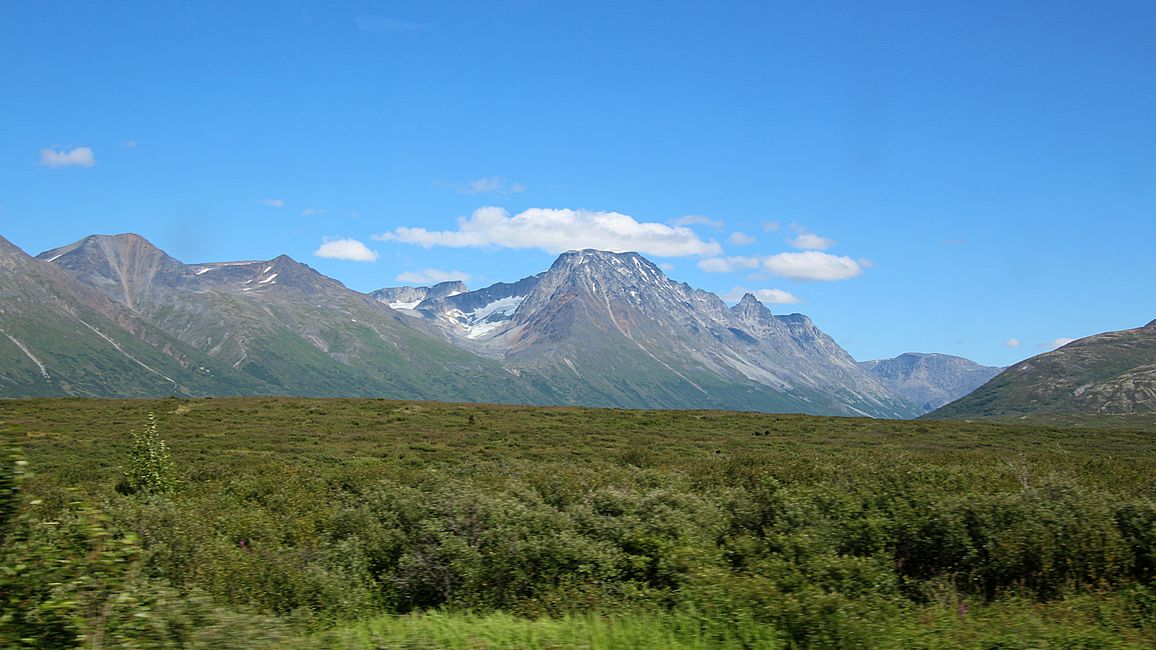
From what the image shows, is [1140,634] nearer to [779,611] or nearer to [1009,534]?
[1009,534]

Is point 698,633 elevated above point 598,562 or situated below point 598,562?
below

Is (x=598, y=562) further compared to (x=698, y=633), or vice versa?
(x=598, y=562)

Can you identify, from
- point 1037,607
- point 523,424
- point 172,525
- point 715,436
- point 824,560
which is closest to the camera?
point 1037,607

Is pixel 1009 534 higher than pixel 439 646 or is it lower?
higher

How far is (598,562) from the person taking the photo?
46.1 feet

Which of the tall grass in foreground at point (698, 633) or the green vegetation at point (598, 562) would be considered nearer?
the green vegetation at point (598, 562)

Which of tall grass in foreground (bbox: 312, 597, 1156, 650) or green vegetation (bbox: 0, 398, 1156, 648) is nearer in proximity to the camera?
green vegetation (bbox: 0, 398, 1156, 648)

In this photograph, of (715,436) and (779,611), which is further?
(715,436)

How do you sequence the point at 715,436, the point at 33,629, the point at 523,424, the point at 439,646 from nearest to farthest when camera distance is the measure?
the point at 33,629, the point at 439,646, the point at 715,436, the point at 523,424

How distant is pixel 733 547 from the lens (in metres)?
15.0

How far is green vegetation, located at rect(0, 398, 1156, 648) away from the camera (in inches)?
350

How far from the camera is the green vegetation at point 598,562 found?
29.1ft

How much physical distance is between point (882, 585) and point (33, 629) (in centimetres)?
1129

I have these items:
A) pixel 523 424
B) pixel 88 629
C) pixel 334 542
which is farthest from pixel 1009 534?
pixel 523 424
